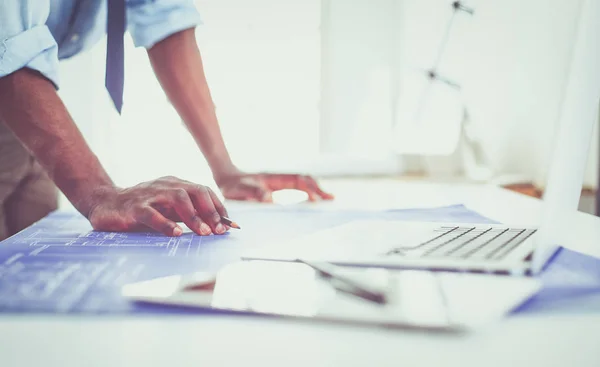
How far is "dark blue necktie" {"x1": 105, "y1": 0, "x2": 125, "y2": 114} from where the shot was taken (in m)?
0.99

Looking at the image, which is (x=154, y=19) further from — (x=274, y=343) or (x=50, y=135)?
(x=274, y=343)

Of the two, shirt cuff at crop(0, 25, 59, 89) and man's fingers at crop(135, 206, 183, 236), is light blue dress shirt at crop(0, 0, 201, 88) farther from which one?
man's fingers at crop(135, 206, 183, 236)

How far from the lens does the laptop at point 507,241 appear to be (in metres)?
0.46

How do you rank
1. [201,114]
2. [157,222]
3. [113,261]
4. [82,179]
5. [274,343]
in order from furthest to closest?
[201,114], [82,179], [157,222], [113,261], [274,343]

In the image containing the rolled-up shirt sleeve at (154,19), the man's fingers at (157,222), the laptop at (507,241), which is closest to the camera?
the laptop at (507,241)

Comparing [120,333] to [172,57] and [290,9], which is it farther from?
[290,9]

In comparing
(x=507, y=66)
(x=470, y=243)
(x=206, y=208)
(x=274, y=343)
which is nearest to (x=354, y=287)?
(x=274, y=343)

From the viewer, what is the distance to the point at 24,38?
2.33 feet

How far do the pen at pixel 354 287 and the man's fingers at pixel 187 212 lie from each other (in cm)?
23

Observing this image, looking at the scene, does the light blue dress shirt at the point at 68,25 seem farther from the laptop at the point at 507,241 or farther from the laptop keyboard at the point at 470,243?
the laptop keyboard at the point at 470,243

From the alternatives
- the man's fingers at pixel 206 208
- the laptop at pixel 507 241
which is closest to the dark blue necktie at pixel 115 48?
the man's fingers at pixel 206 208

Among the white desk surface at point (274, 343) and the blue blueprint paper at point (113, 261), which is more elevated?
the white desk surface at point (274, 343)

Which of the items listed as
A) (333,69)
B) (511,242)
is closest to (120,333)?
(511,242)

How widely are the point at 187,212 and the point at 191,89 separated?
494 millimetres
